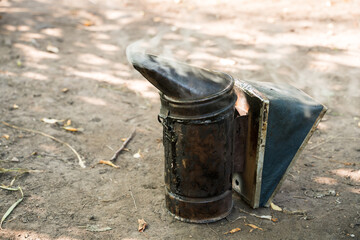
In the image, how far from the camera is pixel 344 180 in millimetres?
3650

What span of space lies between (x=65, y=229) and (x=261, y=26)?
4.41 m

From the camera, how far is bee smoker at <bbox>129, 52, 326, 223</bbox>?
2.81 meters

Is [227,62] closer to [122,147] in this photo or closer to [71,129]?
[122,147]

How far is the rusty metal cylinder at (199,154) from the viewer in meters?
2.84

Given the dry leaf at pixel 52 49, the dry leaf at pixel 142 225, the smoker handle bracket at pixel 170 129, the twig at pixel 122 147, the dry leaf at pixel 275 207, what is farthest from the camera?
the dry leaf at pixel 52 49

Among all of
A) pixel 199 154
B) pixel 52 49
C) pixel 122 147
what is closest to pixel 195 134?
pixel 199 154

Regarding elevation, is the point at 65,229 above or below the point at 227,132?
below

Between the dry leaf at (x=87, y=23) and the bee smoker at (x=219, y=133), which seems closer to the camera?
the bee smoker at (x=219, y=133)

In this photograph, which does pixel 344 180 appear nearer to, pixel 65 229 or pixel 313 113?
pixel 313 113

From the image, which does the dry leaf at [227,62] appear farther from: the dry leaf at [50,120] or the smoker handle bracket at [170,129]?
the smoker handle bracket at [170,129]

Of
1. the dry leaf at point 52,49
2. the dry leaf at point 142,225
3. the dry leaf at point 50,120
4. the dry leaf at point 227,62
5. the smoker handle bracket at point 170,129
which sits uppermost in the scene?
the smoker handle bracket at point 170,129

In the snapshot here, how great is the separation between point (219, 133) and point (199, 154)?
0.19 m

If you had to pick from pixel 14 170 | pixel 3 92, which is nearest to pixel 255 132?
pixel 14 170

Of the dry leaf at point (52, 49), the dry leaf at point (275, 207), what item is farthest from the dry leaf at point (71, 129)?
the dry leaf at point (275, 207)
